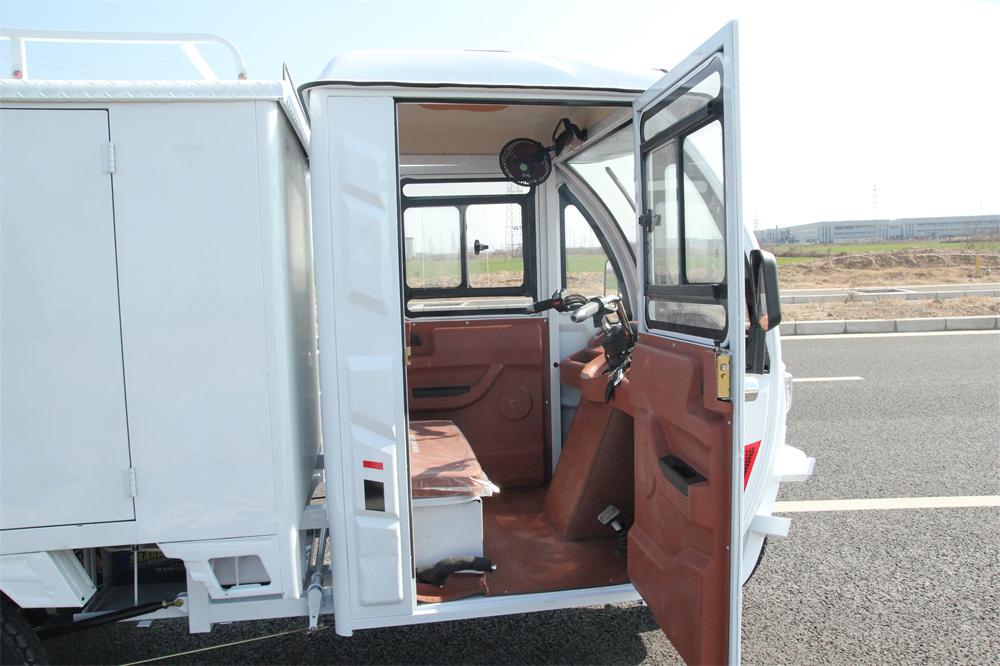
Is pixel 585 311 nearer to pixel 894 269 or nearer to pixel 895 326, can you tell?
pixel 895 326

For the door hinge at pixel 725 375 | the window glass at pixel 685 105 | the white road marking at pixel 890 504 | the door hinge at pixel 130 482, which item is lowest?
the white road marking at pixel 890 504

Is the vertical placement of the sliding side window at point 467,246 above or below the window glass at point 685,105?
below

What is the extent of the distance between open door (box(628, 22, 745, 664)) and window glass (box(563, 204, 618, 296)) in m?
1.37

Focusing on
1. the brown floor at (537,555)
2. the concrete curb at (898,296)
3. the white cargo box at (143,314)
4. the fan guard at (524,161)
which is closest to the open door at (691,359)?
the brown floor at (537,555)

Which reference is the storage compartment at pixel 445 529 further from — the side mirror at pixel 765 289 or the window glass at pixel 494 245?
the window glass at pixel 494 245

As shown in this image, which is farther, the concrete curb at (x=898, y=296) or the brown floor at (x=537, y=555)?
the concrete curb at (x=898, y=296)

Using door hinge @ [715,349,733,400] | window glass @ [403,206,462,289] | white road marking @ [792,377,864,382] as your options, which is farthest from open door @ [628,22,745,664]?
white road marking @ [792,377,864,382]

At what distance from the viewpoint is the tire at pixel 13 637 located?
2.34m

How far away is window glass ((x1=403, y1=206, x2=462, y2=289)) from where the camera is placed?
4.32m

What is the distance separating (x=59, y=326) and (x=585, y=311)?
205 centimetres

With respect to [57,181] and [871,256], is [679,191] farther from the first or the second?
[871,256]

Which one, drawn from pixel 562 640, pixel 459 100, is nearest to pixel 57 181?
pixel 459 100

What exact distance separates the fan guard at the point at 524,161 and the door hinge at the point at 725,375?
84.6 inches

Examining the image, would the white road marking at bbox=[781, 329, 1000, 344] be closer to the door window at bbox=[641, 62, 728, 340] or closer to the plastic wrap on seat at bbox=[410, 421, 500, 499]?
the plastic wrap on seat at bbox=[410, 421, 500, 499]
